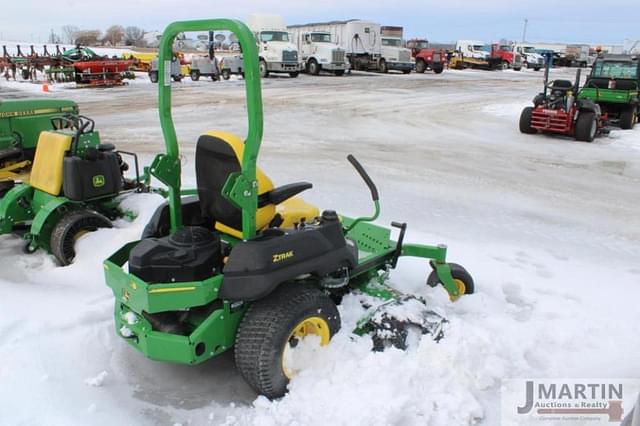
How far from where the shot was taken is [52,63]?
872 inches

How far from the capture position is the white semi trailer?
96.7 ft

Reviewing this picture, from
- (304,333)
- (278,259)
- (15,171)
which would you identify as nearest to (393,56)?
(15,171)

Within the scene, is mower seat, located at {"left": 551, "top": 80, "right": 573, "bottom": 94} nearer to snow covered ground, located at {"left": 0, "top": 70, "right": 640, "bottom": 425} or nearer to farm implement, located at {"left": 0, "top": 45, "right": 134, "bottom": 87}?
snow covered ground, located at {"left": 0, "top": 70, "right": 640, "bottom": 425}

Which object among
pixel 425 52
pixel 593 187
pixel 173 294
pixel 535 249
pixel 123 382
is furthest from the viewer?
pixel 425 52

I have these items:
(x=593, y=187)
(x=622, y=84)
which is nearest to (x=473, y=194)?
(x=593, y=187)

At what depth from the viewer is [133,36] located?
7125 centimetres

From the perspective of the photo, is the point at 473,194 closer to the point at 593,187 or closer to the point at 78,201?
the point at 593,187

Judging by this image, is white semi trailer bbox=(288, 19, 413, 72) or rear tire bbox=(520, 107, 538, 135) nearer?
rear tire bbox=(520, 107, 538, 135)

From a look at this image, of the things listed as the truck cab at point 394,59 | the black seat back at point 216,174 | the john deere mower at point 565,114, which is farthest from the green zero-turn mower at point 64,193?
the truck cab at point 394,59

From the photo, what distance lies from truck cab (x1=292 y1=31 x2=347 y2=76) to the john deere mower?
16431 mm

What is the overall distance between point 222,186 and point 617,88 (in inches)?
520

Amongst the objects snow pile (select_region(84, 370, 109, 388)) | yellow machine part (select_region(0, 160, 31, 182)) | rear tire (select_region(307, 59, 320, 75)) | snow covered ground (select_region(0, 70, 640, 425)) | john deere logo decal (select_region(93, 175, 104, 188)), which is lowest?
snow pile (select_region(84, 370, 109, 388))

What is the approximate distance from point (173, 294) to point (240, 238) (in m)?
0.62

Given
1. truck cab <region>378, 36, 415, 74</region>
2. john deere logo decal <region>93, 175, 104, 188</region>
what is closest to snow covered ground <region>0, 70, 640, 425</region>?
john deere logo decal <region>93, 175, 104, 188</region>
